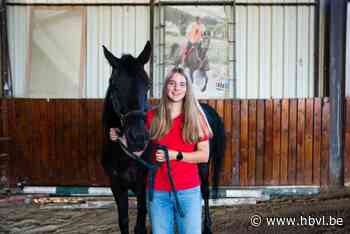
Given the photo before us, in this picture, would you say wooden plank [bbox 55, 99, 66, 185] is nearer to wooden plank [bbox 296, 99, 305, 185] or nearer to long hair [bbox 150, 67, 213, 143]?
wooden plank [bbox 296, 99, 305, 185]

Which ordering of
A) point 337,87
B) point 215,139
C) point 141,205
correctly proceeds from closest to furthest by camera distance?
point 141,205 < point 215,139 < point 337,87

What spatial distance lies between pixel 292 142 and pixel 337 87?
1032 mm

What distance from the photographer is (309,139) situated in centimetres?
664

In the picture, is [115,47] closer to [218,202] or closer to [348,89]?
[218,202]

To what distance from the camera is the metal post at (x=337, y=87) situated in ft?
21.6

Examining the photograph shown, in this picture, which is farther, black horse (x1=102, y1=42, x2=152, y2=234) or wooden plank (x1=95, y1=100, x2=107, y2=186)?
wooden plank (x1=95, y1=100, x2=107, y2=186)

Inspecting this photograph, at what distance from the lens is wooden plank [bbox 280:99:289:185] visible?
661 cm

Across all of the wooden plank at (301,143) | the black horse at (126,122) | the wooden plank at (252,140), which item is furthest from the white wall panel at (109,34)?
the black horse at (126,122)

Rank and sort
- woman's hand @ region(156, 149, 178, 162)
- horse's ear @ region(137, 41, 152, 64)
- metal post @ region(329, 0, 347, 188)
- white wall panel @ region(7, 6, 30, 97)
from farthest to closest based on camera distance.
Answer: white wall panel @ region(7, 6, 30, 97) < metal post @ region(329, 0, 347, 188) < horse's ear @ region(137, 41, 152, 64) < woman's hand @ region(156, 149, 178, 162)

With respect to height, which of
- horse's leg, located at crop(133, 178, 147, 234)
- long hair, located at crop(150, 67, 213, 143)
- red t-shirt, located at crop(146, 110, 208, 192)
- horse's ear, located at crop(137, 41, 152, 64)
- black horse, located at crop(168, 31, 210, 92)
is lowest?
horse's leg, located at crop(133, 178, 147, 234)

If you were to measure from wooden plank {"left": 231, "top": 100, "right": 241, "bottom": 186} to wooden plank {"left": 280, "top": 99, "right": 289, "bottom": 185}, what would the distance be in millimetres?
636

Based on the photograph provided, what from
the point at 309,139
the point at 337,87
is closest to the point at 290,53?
the point at 337,87

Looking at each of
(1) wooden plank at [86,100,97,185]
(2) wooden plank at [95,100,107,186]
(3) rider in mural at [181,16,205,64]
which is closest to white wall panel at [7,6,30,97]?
(1) wooden plank at [86,100,97,185]

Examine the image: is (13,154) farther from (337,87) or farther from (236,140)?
(337,87)
